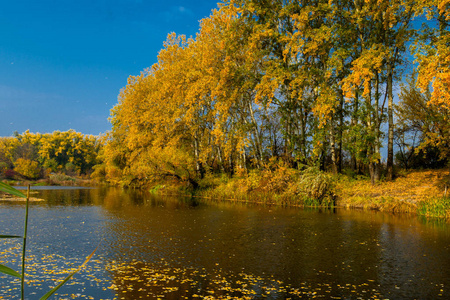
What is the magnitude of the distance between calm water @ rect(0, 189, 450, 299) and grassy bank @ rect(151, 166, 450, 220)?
9.35ft

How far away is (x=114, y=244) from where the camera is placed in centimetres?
1145

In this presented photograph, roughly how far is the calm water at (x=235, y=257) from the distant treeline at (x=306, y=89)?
26.0 feet

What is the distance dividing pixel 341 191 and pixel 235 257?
14940mm

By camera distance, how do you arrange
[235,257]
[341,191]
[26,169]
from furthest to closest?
[26,169], [341,191], [235,257]

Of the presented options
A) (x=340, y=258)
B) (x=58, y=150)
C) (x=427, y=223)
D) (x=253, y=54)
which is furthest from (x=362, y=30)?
(x=58, y=150)

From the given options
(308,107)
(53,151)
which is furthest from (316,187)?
(53,151)

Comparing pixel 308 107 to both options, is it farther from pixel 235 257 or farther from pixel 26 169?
pixel 26 169

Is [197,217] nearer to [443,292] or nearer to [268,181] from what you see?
[268,181]

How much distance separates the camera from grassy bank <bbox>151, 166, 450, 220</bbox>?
19.1 meters

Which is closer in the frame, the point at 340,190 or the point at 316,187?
the point at 316,187

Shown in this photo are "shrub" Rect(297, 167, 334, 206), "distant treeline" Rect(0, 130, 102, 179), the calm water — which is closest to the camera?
the calm water

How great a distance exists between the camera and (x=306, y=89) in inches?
1050

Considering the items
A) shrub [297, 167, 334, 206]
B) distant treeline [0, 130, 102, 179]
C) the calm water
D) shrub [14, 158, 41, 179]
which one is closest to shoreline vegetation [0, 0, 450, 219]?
shrub [297, 167, 334, 206]

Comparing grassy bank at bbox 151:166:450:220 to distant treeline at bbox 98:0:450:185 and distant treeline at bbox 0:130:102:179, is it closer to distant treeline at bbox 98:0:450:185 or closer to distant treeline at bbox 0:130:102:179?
distant treeline at bbox 98:0:450:185
